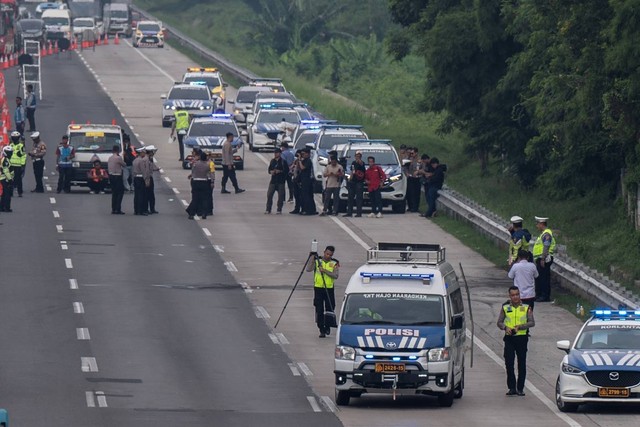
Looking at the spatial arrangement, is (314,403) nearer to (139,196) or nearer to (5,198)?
(139,196)

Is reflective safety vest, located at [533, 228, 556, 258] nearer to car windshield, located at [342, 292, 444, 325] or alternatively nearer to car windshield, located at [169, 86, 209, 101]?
car windshield, located at [342, 292, 444, 325]

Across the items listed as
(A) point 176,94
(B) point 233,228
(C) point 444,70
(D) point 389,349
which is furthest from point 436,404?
(A) point 176,94

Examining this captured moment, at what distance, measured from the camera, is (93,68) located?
93562 mm

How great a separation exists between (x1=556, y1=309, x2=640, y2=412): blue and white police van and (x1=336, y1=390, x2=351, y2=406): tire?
282cm

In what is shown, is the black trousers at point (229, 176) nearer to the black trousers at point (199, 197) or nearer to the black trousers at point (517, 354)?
the black trousers at point (199, 197)

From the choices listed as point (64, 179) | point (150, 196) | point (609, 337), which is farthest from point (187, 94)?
point (609, 337)

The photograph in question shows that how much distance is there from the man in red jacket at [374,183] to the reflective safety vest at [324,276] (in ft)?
49.1

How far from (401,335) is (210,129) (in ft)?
103

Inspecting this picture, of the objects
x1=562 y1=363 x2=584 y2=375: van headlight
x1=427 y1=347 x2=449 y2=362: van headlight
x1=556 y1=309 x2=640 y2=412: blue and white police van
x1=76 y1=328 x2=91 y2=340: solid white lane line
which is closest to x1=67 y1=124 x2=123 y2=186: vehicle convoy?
x1=76 y1=328 x2=91 y2=340: solid white lane line

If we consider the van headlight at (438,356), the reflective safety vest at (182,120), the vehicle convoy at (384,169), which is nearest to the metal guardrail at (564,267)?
the vehicle convoy at (384,169)

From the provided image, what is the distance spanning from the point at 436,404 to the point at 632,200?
52.0 feet

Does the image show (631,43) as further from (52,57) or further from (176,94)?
(52,57)

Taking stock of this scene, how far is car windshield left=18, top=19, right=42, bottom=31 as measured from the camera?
9797 centimetres

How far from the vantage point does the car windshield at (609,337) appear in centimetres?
2348
